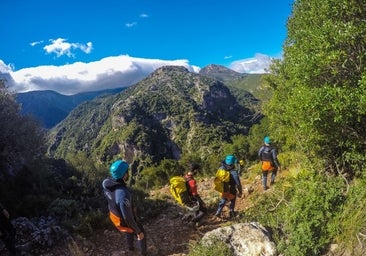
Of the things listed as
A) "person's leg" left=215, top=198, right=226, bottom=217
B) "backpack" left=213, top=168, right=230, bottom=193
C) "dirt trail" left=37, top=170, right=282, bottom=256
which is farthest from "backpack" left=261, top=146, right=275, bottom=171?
"backpack" left=213, top=168, right=230, bottom=193

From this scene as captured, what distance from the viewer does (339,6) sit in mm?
10133

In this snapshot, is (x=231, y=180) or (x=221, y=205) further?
(x=221, y=205)

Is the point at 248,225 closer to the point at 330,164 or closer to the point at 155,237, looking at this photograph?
the point at 155,237

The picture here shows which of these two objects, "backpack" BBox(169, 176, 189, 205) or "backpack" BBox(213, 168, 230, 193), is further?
"backpack" BBox(213, 168, 230, 193)

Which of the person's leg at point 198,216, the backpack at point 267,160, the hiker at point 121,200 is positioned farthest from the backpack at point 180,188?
the backpack at point 267,160

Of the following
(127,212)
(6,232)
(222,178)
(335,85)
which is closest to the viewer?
(127,212)

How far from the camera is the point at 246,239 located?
662cm

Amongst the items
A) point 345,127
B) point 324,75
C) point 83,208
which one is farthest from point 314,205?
point 83,208

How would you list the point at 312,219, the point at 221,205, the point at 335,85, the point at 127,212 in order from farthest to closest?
the point at 221,205 < the point at 335,85 < the point at 127,212 < the point at 312,219

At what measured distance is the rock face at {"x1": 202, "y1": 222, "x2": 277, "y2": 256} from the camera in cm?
638

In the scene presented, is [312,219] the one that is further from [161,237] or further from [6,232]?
[6,232]

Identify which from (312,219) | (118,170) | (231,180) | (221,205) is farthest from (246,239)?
(221,205)

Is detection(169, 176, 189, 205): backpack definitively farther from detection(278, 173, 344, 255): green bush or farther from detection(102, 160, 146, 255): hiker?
detection(278, 173, 344, 255): green bush

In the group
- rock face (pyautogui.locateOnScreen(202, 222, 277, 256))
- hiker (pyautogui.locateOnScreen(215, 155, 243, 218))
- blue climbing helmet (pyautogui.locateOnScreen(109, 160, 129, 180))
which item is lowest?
rock face (pyautogui.locateOnScreen(202, 222, 277, 256))
